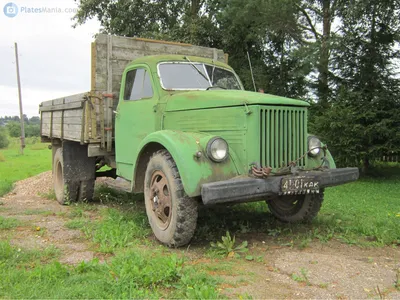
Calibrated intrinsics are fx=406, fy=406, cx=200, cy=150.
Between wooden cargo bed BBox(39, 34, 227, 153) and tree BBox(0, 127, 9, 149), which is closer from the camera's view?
wooden cargo bed BBox(39, 34, 227, 153)

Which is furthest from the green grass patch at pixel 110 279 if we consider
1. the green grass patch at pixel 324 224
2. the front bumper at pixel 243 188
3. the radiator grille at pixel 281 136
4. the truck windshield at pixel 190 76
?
the truck windshield at pixel 190 76

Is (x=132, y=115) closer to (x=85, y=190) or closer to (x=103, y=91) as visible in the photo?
(x=103, y=91)

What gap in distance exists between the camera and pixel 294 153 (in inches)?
175

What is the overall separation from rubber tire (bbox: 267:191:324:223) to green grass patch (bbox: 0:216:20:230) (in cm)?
346

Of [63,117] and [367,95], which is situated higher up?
[367,95]

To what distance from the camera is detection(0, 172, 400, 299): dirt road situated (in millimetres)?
3199

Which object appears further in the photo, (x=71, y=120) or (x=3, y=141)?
(x=3, y=141)

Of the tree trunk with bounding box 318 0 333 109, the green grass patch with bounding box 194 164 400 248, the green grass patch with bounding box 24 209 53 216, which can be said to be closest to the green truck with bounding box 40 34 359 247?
the green grass patch with bounding box 194 164 400 248

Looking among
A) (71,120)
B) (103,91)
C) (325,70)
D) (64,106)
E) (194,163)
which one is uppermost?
(325,70)

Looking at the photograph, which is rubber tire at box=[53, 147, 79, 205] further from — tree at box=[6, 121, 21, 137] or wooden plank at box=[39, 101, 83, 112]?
tree at box=[6, 121, 21, 137]

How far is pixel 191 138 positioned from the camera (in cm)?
423

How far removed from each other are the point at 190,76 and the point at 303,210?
2278mm

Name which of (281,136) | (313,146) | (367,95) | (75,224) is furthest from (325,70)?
(75,224)

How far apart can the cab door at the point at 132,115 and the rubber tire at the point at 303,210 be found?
79.4 inches
